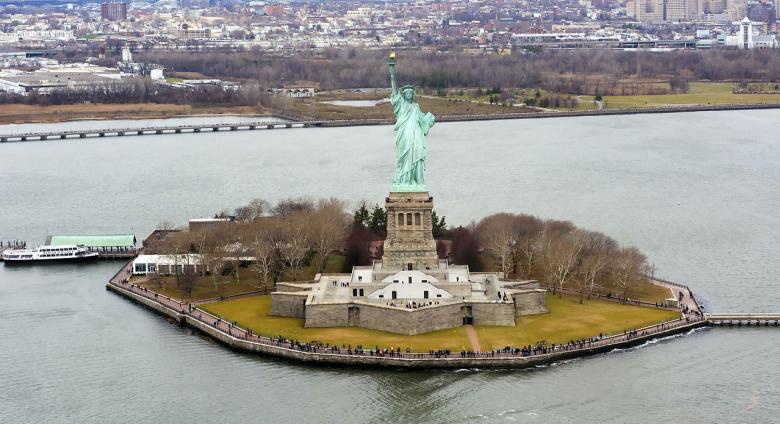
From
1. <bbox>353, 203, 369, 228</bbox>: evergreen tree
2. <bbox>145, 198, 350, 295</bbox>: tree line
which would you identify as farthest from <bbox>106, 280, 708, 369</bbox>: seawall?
<bbox>353, 203, 369, 228</bbox>: evergreen tree

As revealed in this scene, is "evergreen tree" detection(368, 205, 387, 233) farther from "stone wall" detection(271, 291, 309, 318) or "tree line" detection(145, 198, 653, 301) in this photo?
"stone wall" detection(271, 291, 309, 318)

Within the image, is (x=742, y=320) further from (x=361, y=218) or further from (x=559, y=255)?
(x=361, y=218)

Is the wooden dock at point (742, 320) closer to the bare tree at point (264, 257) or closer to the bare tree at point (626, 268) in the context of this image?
the bare tree at point (626, 268)

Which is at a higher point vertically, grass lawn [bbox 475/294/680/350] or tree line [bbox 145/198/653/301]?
tree line [bbox 145/198/653/301]

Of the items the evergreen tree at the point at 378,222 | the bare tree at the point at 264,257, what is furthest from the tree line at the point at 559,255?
the bare tree at the point at 264,257

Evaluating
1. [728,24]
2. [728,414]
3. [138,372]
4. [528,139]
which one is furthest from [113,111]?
[728,24]

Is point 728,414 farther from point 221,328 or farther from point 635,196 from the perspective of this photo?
point 635,196
